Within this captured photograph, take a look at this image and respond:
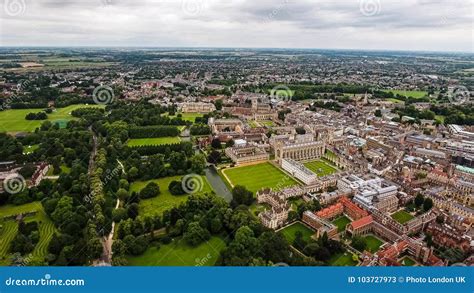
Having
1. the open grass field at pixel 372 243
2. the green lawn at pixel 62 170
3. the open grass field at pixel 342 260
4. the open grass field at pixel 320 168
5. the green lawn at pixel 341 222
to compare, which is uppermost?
the open grass field at pixel 342 260

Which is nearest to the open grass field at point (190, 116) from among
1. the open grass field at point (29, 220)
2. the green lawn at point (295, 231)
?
the open grass field at point (29, 220)

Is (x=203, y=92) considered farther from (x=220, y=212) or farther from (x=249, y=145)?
(x=220, y=212)

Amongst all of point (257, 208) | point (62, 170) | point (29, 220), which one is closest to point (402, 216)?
point (257, 208)

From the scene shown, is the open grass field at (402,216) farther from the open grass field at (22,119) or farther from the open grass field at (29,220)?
the open grass field at (22,119)

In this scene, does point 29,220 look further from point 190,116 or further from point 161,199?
point 190,116

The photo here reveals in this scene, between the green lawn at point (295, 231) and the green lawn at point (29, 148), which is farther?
the green lawn at point (29, 148)

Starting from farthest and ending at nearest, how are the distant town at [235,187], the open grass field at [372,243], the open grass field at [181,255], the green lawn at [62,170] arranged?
the green lawn at [62,170]
the open grass field at [372,243]
the distant town at [235,187]
the open grass field at [181,255]
